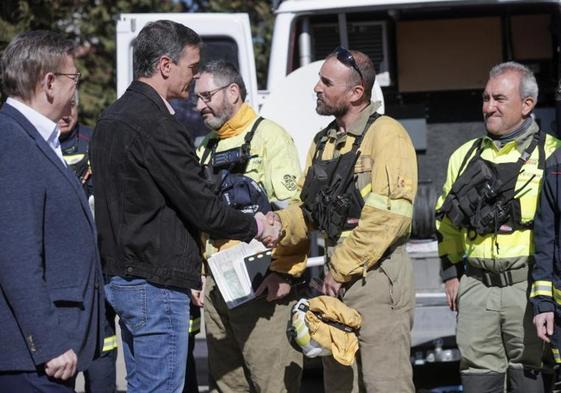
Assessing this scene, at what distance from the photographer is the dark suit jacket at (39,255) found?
316cm

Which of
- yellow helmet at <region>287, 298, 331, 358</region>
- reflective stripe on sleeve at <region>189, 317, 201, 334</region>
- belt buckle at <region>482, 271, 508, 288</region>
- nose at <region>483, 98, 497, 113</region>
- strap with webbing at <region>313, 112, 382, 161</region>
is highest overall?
nose at <region>483, 98, 497, 113</region>

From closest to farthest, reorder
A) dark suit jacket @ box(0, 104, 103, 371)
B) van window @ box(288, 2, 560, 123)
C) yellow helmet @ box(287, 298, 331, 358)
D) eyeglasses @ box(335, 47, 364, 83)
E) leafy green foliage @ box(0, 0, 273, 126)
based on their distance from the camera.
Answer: dark suit jacket @ box(0, 104, 103, 371) < yellow helmet @ box(287, 298, 331, 358) < eyeglasses @ box(335, 47, 364, 83) < van window @ box(288, 2, 560, 123) < leafy green foliage @ box(0, 0, 273, 126)

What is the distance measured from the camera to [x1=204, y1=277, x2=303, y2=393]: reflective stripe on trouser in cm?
509

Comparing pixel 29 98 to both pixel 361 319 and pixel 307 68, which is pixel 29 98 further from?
pixel 307 68

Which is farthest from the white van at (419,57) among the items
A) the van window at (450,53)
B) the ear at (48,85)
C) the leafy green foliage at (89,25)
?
the leafy green foliage at (89,25)

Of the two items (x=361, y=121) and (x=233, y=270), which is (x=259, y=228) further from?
(x=361, y=121)

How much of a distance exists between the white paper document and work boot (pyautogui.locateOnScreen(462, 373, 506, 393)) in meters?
1.21

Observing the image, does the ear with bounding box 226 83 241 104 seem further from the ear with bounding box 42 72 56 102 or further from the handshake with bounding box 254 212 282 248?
the ear with bounding box 42 72 56 102

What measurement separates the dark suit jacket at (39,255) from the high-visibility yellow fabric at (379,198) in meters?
1.48

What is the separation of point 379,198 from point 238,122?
103 centimetres

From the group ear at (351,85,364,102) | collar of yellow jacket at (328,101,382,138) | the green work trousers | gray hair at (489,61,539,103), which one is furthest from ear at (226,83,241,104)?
the green work trousers

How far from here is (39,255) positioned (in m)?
3.21

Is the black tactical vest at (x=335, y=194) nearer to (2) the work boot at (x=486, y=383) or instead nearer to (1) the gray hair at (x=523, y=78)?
(1) the gray hair at (x=523, y=78)

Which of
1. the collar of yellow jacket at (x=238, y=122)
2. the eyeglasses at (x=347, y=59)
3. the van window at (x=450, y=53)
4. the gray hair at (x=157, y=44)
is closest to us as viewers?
the gray hair at (x=157, y=44)
